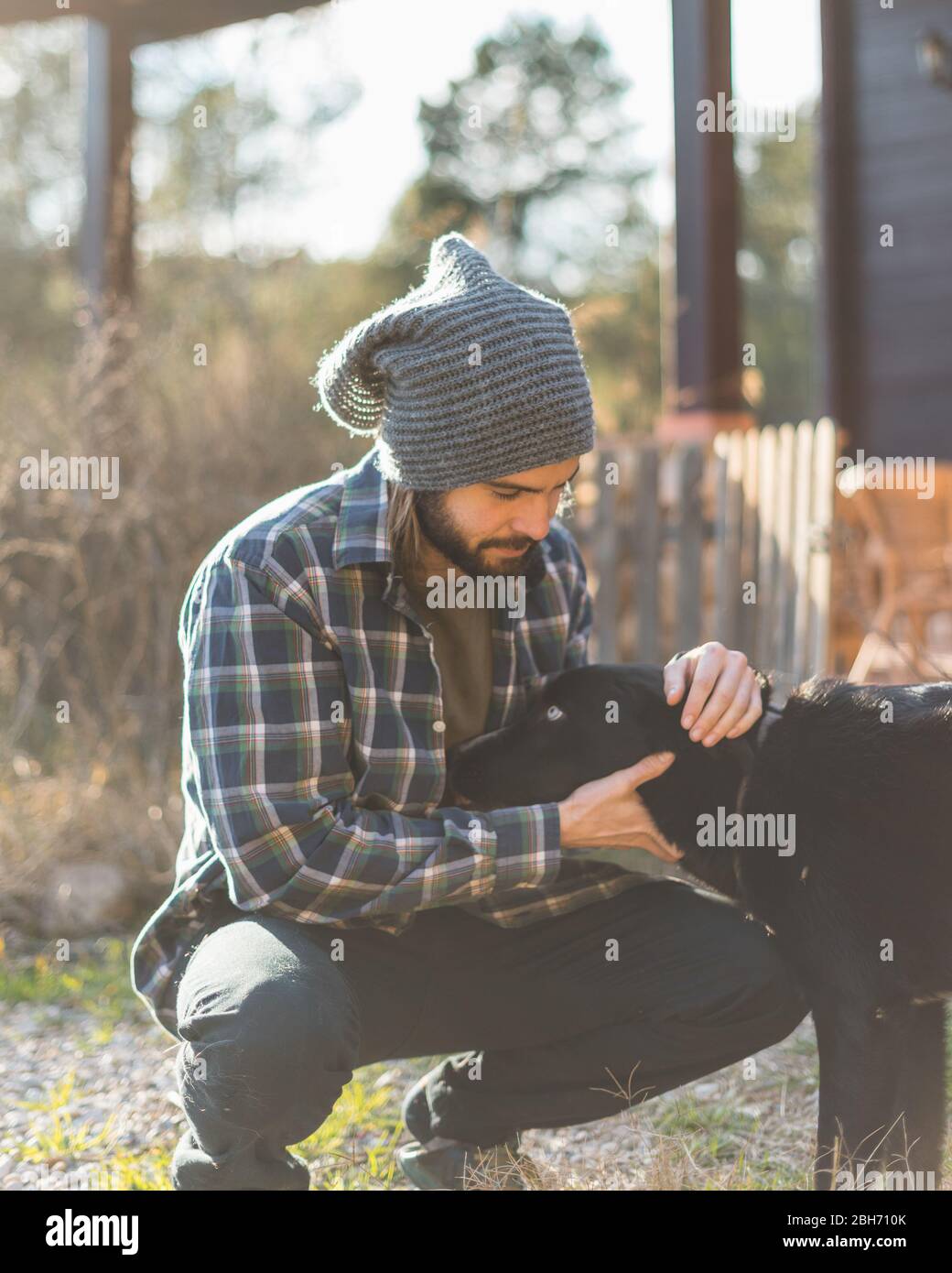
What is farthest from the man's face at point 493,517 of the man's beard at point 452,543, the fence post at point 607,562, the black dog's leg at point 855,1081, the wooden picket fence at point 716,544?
the fence post at point 607,562

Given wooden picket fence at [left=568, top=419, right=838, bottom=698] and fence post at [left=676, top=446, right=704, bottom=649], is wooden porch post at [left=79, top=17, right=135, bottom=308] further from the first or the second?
fence post at [left=676, top=446, right=704, bottom=649]

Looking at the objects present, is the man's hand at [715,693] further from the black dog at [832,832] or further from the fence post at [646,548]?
the fence post at [646,548]

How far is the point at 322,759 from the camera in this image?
2168mm

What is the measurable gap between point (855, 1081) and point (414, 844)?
2.66 feet

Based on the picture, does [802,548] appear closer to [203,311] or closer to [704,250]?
[704,250]

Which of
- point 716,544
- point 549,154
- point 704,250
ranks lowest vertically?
point 716,544

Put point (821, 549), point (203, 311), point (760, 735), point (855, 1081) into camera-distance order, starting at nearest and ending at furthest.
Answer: point (855, 1081) → point (760, 735) → point (821, 549) → point (203, 311)

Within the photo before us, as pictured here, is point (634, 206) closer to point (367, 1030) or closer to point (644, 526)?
point (644, 526)

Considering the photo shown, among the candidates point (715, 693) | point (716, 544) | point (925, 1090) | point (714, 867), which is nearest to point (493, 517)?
point (715, 693)

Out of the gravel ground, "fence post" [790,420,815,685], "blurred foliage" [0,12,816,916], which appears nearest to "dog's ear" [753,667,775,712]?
the gravel ground

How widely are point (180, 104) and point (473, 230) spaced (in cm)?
1078

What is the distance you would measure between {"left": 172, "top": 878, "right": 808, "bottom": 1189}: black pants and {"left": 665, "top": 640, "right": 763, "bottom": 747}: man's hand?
0.34 m

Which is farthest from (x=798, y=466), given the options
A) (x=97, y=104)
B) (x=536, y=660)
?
(x=97, y=104)
